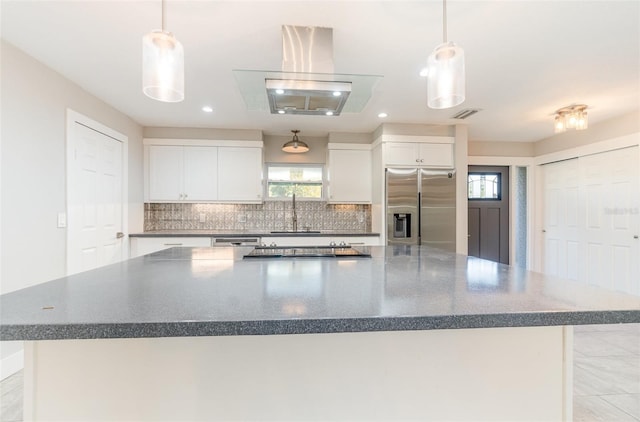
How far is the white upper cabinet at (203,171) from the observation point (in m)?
3.99

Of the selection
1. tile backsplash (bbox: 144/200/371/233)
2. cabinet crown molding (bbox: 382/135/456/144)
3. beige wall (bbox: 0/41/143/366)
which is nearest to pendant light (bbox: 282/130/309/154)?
tile backsplash (bbox: 144/200/371/233)

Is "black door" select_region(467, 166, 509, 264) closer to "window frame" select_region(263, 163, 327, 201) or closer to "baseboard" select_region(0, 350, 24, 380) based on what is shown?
"window frame" select_region(263, 163, 327, 201)

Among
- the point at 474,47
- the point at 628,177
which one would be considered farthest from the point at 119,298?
the point at 628,177

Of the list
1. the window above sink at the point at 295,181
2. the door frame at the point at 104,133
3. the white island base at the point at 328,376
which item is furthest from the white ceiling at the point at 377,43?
the white island base at the point at 328,376

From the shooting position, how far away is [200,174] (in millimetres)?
4039

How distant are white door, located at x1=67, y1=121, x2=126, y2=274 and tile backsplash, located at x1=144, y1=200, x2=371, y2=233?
78cm

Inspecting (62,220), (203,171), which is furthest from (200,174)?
(62,220)

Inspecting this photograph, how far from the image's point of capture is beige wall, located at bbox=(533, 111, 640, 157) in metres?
3.45

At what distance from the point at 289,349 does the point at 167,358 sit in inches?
14.4

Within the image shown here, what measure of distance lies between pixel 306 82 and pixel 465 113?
2.62 m

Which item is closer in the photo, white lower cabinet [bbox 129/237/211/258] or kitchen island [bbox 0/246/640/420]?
kitchen island [bbox 0/246/640/420]

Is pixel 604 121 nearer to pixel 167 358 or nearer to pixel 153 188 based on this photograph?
pixel 167 358

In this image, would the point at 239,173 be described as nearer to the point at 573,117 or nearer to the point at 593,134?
the point at 573,117

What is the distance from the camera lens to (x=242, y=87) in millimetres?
1562
